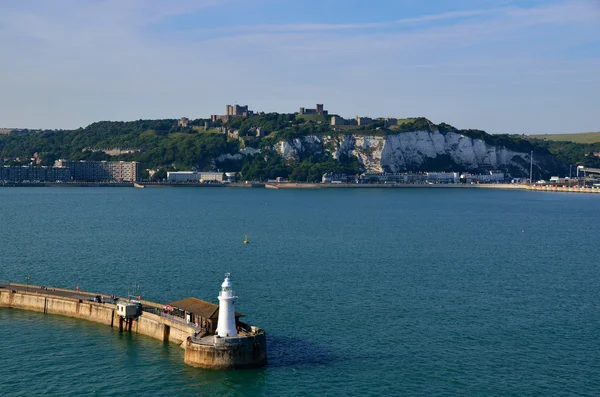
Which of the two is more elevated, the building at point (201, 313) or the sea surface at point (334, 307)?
the building at point (201, 313)

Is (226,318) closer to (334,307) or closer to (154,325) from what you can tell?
(154,325)

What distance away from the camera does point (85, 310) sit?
129 feet

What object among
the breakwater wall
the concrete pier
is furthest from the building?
the breakwater wall

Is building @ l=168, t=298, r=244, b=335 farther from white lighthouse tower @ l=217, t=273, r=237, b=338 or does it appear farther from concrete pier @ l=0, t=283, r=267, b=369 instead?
white lighthouse tower @ l=217, t=273, r=237, b=338

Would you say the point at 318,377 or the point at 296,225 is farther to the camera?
the point at 296,225

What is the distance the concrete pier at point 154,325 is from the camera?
31.0m

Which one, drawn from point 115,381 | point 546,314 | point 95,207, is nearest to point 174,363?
point 115,381

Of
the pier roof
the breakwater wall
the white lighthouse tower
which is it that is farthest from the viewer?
the breakwater wall

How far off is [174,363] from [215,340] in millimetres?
2831

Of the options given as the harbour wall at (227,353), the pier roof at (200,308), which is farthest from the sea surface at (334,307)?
the pier roof at (200,308)

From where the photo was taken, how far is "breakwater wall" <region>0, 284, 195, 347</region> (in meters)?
35.3

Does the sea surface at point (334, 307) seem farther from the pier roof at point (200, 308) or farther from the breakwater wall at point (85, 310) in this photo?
the pier roof at point (200, 308)

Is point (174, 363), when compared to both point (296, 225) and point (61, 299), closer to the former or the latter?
point (61, 299)

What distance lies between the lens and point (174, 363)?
32.6m
